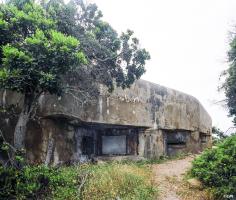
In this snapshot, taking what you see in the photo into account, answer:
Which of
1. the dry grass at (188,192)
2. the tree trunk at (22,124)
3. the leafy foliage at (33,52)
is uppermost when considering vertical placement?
the leafy foliage at (33,52)

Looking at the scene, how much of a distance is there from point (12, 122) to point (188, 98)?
10982 mm


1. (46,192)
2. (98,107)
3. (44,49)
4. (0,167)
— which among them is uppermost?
(44,49)

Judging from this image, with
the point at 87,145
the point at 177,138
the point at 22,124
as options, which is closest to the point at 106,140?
the point at 87,145

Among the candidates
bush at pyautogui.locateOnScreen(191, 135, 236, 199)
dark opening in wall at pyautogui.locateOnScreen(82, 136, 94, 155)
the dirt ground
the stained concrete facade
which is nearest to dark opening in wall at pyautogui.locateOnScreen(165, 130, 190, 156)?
→ the stained concrete facade

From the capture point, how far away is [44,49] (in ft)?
26.5

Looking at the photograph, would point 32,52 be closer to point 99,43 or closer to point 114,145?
point 99,43

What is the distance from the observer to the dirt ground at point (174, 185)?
986cm

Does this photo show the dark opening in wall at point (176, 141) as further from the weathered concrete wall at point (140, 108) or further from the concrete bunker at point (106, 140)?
the concrete bunker at point (106, 140)

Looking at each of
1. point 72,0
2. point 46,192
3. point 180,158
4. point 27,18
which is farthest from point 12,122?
point 180,158

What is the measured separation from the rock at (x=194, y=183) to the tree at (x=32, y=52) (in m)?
5.29

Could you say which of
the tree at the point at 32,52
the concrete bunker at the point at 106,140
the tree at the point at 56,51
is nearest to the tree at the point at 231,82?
the concrete bunker at the point at 106,140

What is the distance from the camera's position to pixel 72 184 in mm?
9023

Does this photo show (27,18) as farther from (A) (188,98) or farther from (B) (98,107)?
(A) (188,98)

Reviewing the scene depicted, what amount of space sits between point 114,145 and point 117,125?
101 cm
